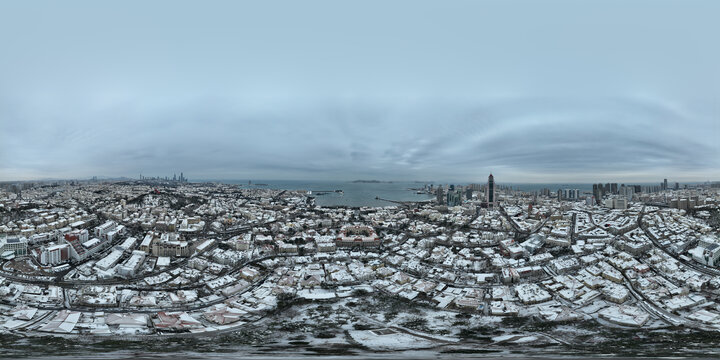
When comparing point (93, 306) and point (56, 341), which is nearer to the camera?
point (56, 341)

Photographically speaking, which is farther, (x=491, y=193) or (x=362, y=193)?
(x=362, y=193)

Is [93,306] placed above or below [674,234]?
below

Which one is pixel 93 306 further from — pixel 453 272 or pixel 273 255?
pixel 453 272

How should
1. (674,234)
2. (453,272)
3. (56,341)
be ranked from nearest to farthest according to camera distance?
(56,341) → (453,272) → (674,234)

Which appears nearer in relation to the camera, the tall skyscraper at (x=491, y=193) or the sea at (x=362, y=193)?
the tall skyscraper at (x=491, y=193)

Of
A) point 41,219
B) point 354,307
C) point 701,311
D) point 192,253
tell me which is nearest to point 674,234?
point 701,311

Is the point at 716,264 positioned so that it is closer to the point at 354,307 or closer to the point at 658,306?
the point at 658,306

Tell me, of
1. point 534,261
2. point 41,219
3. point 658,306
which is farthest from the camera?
point 41,219

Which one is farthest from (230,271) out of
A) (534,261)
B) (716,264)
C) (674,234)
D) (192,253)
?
(674,234)

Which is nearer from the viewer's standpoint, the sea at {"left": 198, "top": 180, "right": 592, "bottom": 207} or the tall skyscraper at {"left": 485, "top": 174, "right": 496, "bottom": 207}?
the tall skyscraper at {"left": 485, "top": 174, "right": 496, "bottom": 207}
